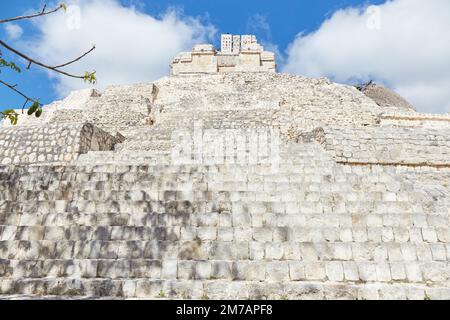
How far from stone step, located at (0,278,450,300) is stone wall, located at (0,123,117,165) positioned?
18.1ft

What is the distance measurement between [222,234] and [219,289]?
882 mm

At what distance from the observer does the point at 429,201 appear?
5203 mm

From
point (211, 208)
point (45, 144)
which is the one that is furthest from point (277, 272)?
point (45, 144)

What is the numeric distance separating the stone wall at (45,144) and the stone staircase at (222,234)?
124 inches

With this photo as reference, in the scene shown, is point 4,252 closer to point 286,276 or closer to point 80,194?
point 80,194

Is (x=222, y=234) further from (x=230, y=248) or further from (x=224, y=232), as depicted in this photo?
(x=230, y=248)

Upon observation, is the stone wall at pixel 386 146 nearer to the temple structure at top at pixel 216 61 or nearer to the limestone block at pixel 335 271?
the limestone block at pixel 335 271

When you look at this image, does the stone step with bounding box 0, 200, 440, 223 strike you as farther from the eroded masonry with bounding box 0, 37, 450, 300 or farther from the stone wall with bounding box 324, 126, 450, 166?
the stone wall with bounding box 324, 126, 450, 166

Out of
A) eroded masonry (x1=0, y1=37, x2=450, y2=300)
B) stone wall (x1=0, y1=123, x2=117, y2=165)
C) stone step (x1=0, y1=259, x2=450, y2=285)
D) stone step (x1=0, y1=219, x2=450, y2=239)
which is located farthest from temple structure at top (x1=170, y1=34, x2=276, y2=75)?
stone step (x1=0, y1=259, x2=450, y2=285)

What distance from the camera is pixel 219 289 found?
13.1 feet

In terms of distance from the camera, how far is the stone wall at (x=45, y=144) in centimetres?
913

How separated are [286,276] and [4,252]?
3702mm

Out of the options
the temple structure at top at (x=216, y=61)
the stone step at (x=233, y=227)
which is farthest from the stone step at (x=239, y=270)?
the temple structure at top at (x=216, y=61)

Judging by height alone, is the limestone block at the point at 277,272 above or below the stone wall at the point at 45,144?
below
